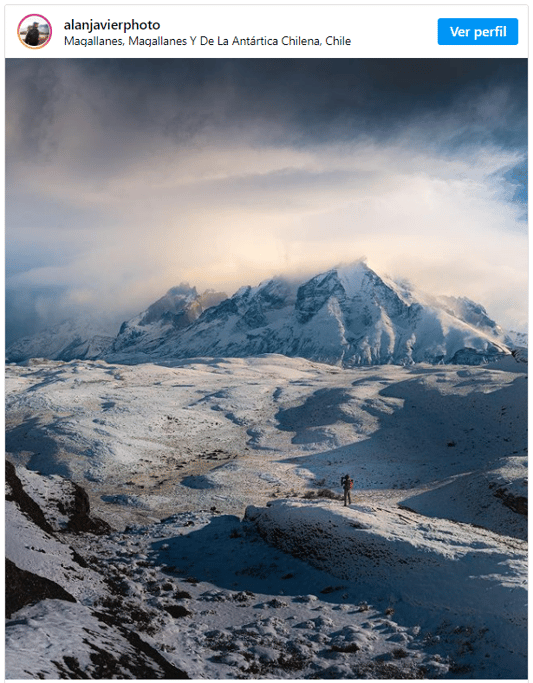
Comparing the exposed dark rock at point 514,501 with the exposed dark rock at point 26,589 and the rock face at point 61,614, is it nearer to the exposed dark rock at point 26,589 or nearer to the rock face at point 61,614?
the rock face at point 61,614

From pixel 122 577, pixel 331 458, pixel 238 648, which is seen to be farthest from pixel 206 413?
pixel 238 648

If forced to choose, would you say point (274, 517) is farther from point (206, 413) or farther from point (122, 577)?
point (206, 413)
